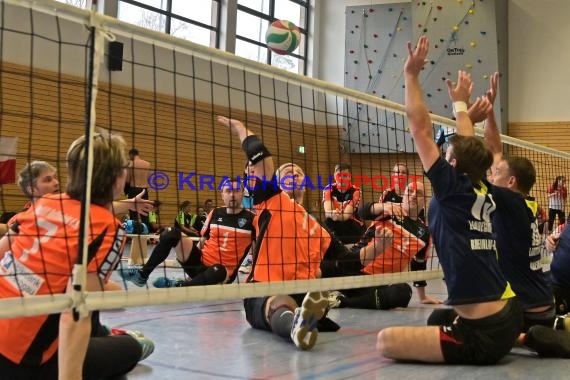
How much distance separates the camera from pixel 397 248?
5191 millimetres

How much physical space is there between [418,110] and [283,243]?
132cm

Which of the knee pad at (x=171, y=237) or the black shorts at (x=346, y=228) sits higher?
the black shorts at (x=346, y=228)

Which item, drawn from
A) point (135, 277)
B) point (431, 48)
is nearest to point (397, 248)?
point (135, 277)

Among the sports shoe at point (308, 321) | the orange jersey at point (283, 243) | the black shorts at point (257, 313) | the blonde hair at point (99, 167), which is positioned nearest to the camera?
the blonde hair at point (99, 167)

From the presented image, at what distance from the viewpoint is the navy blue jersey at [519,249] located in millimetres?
3643

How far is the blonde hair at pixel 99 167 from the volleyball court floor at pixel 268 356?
0.97 m

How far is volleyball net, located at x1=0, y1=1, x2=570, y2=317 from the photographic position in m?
2.83

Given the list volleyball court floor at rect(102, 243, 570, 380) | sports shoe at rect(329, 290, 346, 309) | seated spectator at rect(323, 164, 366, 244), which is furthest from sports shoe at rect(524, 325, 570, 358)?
seated spectator at rect(323, 164, 366, 244)

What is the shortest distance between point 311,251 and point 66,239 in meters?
2.12

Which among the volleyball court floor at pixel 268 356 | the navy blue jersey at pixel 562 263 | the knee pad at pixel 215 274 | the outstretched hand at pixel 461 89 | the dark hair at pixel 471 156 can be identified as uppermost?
the outstretched hand at pixel 461 89

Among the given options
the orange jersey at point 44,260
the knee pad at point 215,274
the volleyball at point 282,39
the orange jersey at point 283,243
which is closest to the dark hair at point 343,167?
the knee pad at point 215,274

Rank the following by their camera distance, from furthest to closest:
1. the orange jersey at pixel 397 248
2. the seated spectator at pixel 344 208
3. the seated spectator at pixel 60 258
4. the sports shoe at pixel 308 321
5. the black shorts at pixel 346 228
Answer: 1. the black shorts at pixel 346 228
2. the seated spectator at pixel 344 208
3. the orange jersey at pixel 397 248
4. the sports shoe at pixel 308 321
5. the seated spectator at pixel 60 258

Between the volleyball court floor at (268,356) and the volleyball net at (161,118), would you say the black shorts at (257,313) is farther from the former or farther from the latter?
the volleyball net at (161,118)

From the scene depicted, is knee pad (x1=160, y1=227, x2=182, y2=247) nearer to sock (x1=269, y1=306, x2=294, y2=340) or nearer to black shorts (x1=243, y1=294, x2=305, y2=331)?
black shorts (x1=243, y1=294, x2=305, y2=331)
